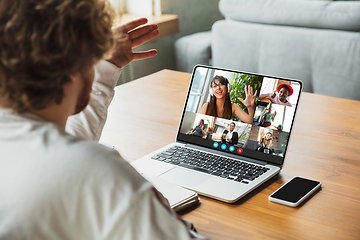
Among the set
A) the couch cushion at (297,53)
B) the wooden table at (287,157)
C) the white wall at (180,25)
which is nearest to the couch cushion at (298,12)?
the couch cushion at (297,53)

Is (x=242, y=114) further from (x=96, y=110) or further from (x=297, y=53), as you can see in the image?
(x=297, y=53)

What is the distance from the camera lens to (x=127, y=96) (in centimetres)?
146

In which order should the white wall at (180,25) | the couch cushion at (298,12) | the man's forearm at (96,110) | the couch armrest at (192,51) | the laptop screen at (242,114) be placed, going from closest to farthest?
1. the man's forearm at (96,110)
2. the laptop screen at (242,114)
3. the couch cushion at (298,12)
4. the couch armrest at (192,51)
5. the white wall at (180,25)

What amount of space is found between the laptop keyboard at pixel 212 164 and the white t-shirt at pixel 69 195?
44 centimetres

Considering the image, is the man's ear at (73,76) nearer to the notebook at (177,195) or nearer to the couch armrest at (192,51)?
the notebook at (177,195)

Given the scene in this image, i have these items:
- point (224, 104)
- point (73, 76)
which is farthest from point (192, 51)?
point (73, 76)

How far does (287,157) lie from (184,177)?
290 millimetres

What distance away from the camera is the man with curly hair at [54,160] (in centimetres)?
45

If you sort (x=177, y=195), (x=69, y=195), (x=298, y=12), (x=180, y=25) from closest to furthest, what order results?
(x=69, y=195)
(x=177, y=195)
(x=298, y=12)
(x=180, y=25)

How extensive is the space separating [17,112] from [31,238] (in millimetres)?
155

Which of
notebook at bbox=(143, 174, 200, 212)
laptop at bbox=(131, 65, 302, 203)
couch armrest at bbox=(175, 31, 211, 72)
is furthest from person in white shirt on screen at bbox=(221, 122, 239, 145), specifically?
couch armrest at bbox=(175, 31, 211, 72)

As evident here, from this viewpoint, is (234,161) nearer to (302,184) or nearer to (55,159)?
(302,184)

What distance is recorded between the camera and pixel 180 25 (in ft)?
11.1

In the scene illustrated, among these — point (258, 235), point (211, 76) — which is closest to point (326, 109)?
point (211, 76)
